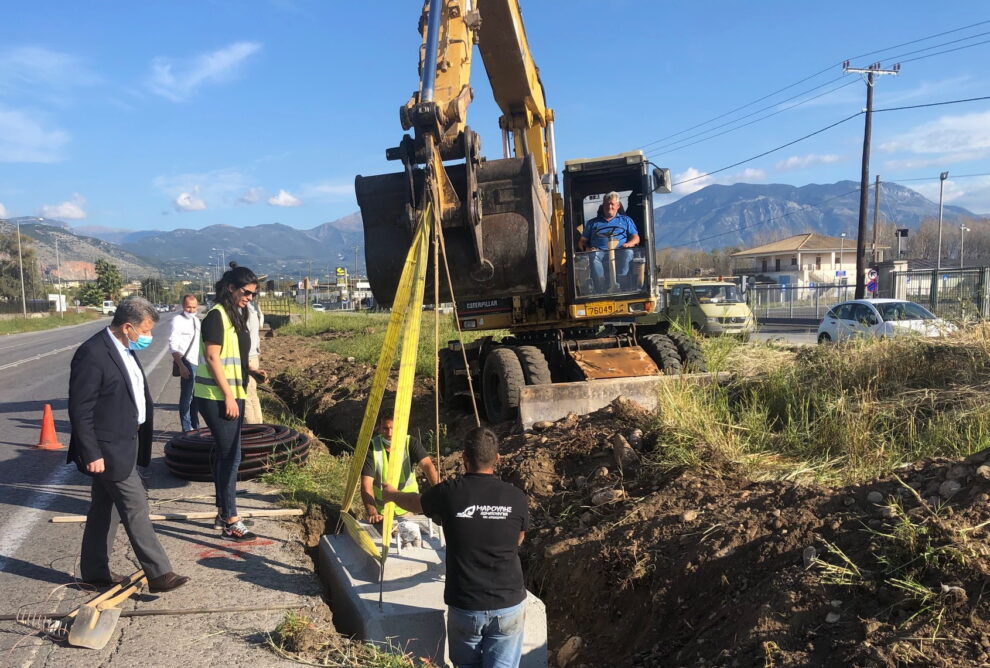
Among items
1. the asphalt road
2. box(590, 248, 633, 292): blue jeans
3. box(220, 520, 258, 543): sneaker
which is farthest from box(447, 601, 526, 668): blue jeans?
box(590, 248, 633, 292): blue jeans

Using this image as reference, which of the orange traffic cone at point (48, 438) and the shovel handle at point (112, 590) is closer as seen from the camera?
the shovel handle at point (112, 590)

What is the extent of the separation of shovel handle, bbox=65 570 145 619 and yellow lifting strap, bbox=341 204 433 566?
1.25 meters

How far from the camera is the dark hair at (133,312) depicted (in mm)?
4523

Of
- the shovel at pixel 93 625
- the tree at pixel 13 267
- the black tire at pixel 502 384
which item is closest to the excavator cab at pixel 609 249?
the black tire at pixel 502 384

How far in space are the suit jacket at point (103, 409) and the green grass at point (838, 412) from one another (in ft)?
12.5

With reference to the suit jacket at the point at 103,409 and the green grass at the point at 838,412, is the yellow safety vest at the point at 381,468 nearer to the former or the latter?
the suit jacket at the point at 103,409

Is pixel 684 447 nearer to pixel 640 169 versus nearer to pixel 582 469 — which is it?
pixel 582 469

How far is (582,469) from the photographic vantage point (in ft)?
21.6

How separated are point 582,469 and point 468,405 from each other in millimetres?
4402

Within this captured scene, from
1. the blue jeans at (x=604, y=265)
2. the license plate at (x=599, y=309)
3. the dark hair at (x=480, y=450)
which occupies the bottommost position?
the dark hair at (x=480, y=450)

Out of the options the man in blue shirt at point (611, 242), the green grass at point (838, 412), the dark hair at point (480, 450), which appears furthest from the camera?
the man in blue shirt at point (611, 242)

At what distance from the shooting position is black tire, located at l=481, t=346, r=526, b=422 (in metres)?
8.73

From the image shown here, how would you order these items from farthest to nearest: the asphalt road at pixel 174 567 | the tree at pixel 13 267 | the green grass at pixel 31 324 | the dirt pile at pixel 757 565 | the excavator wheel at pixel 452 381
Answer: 1. the tree at pixel 13 267
2. the green grass at pixel 31 324
3. the excavator wheel at pixel 452 381
4. the asphalt road at pixel 174 567
5. the dirt pile at pixel 757 565

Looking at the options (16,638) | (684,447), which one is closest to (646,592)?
(684,447)
